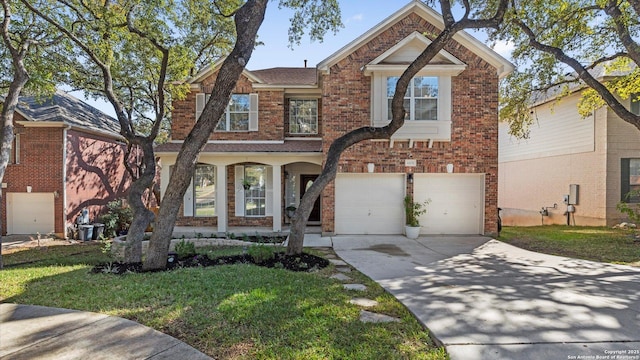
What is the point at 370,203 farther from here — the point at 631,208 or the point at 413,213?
the point at 631,208

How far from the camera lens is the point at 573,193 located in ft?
48.8

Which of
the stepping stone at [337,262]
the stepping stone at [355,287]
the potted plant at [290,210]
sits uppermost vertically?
the potted plant at [290,210]

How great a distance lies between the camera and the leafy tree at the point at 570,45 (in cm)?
936

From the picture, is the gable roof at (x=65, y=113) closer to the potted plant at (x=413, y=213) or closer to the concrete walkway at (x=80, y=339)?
the concrete walkway at (x=80, y=339)

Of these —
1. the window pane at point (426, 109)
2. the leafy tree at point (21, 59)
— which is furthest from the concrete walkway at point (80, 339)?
the window pane at point (426, 109)

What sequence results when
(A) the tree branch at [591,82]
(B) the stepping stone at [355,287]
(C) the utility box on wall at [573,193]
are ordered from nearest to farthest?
(B) the stepping stone at [355,287], (A) the tree branch at [591,82], (C) the utility box on wall at [573,193]

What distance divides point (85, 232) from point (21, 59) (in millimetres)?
7754

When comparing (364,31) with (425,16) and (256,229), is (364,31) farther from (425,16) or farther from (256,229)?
(256,229)

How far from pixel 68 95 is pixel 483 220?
69.6 feet

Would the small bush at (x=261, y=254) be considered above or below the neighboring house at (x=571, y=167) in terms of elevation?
below

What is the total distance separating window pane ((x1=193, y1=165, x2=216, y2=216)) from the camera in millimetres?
13625

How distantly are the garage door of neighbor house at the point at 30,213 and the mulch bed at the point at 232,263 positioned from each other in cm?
921

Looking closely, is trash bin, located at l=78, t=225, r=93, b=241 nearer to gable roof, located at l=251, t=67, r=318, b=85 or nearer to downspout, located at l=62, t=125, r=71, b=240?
downspout, located at l=62, t=125, r=71, b=240

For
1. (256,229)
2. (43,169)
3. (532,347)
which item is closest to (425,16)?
(256,229)
